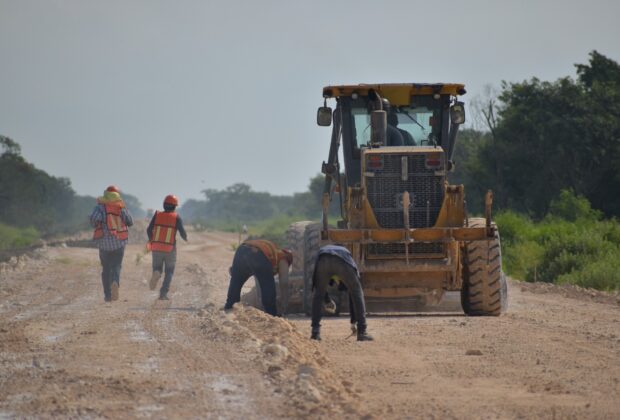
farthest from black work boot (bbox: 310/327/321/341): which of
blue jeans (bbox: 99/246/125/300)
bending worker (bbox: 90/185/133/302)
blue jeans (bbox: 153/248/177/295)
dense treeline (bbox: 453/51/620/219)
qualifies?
dense treeline (bbox: 453/51/620/219)

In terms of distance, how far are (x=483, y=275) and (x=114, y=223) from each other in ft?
24.3

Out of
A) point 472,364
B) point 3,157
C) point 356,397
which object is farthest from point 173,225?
point 3,157

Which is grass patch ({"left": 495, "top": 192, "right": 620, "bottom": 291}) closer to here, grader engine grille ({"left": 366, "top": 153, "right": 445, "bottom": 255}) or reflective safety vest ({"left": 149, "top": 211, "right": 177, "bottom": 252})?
grader engine grille ({"left": 366, "top": 153, "right": 445, "bottom": 255})

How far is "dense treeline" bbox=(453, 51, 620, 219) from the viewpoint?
1587 inches

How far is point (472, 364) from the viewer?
33.0 feet

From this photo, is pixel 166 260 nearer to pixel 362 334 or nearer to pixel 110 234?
pixel 110 234

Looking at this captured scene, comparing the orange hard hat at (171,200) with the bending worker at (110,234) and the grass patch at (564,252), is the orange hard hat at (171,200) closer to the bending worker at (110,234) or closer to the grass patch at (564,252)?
the bending worker at (110,234)

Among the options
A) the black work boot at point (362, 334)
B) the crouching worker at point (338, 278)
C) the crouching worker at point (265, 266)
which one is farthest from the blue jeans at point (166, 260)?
the black work boot at point (362, 334)

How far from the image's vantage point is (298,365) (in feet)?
30.6

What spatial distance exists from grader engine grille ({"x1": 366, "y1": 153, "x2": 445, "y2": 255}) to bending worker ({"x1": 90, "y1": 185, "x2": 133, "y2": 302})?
19.3ft

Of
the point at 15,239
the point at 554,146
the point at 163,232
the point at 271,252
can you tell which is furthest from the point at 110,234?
the point at 15,239

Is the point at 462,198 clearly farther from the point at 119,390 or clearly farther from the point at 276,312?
the point at 119,390

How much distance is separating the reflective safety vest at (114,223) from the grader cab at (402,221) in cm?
450

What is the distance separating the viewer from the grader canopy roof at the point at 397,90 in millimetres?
16062
